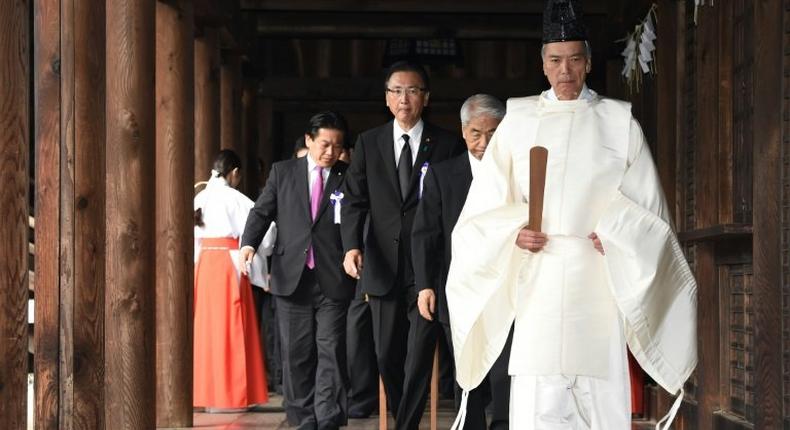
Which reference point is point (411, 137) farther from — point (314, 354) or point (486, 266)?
point (314, 354)

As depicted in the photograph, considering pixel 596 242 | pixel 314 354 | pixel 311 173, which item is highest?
pixel 311 173

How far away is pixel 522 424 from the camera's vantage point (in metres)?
5.27

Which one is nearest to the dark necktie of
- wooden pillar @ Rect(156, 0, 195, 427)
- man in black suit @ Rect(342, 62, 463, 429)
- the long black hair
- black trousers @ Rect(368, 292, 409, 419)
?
man in black suit @ Rect(342, 62, 463, 429)

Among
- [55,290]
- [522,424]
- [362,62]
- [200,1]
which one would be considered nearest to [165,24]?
[200,1]

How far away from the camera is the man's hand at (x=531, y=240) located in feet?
17.2

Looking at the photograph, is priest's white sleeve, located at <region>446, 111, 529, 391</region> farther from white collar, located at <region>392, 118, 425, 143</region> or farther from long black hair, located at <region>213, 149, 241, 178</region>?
long black hair, located at <region>213, 149, 241, 178</region>

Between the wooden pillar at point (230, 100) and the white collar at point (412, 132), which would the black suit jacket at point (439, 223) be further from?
the wooden pillar at point (230, 100)

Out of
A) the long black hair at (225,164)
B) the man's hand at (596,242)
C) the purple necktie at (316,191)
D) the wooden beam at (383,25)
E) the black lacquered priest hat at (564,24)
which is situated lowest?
the man's hand at (596,242)

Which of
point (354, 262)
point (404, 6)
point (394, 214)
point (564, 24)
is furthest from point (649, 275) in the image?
point (404, 6)

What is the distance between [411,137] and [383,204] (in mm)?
343

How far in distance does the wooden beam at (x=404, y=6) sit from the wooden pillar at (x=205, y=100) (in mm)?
2168

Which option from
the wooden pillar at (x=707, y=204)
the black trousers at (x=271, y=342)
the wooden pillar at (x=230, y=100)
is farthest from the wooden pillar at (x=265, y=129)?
the wooden pillar at (x=707, y=204)

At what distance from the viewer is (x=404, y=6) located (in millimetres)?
13625

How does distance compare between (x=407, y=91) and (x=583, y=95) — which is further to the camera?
(x=407, y=91)
